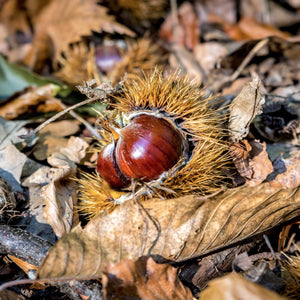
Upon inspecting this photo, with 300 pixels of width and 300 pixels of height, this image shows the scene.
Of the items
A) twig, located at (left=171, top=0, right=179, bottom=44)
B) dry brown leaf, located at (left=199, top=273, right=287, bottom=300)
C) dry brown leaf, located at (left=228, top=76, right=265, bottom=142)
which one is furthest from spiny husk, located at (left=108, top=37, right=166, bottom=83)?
dry brown leaf, located at (left=199, top=273, right=287, bottom=300)

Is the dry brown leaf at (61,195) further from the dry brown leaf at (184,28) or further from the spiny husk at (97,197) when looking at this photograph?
the dry brown leaf at (184,28)

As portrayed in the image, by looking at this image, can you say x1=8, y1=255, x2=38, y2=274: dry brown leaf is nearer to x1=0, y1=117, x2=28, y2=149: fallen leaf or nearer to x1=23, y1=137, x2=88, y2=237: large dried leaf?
x1=23, y1=137, x2=88, y2=237: large dried leaf

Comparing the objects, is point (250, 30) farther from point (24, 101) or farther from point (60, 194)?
point (60, 194)

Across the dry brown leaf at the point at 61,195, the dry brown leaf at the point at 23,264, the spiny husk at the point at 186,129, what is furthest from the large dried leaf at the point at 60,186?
the dry brown leaf at the point at 23,264

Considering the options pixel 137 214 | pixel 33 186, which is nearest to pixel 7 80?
pixel 33 186

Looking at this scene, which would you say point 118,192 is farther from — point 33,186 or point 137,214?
point 33,186

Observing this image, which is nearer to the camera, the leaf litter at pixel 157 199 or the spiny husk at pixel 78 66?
the leaf litter at pixel 157 199
